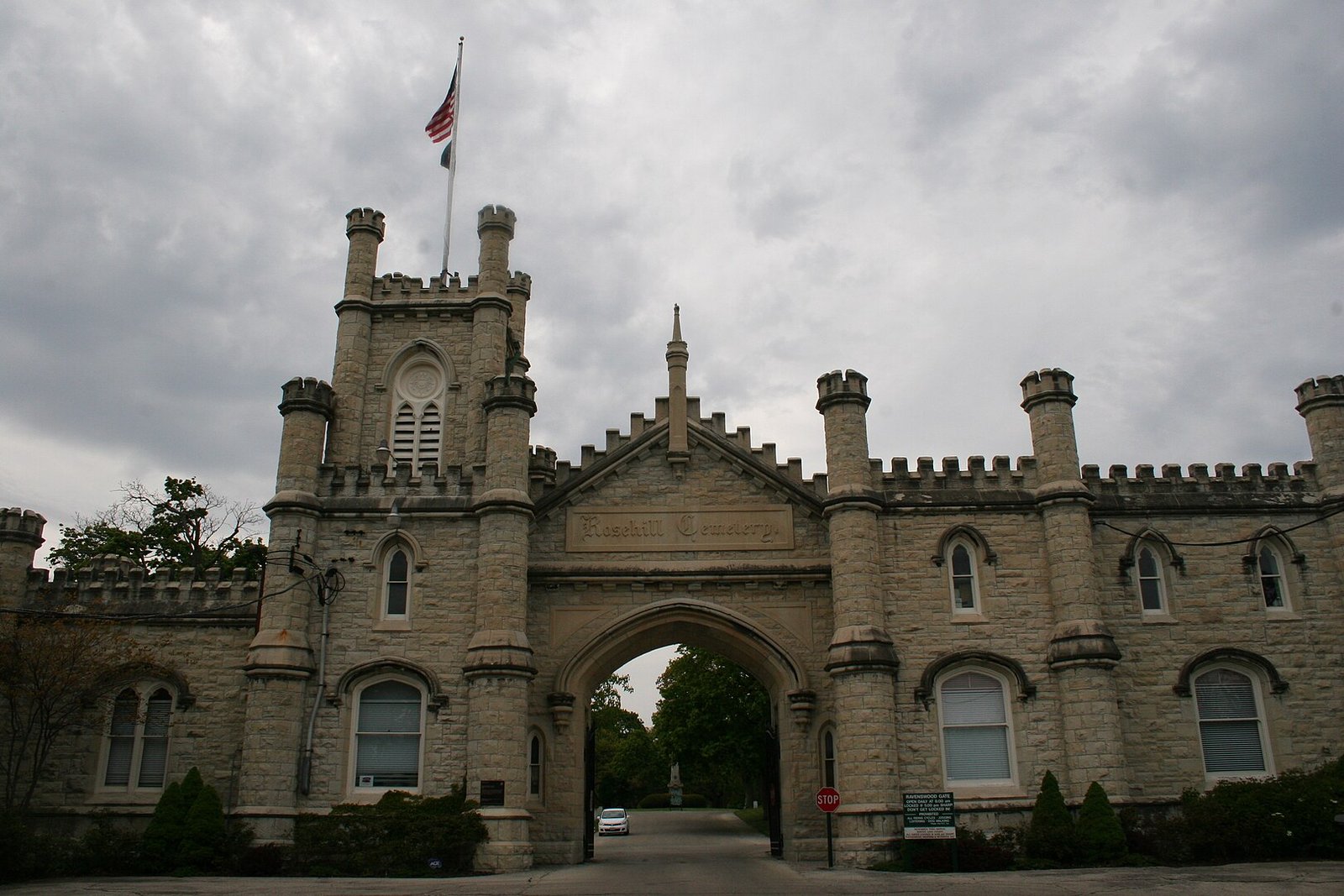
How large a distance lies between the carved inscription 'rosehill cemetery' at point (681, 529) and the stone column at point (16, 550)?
1146cm

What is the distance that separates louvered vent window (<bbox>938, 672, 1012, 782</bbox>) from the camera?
20422 millimetres

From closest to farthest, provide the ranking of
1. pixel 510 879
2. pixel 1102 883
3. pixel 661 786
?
1. pixel 1102 883
2. pixel 510 879
3. pixel 661 786

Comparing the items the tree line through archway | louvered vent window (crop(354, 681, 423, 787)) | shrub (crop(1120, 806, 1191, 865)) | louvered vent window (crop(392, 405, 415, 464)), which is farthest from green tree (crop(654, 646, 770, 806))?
shrub (crop(1120, 806, 1191, 865))

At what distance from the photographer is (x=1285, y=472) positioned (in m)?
22.5

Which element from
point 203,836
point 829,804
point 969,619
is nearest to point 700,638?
point 829,804

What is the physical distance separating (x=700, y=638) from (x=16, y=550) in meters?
14.7

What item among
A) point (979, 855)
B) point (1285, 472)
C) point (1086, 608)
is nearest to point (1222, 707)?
point (1086, 608)

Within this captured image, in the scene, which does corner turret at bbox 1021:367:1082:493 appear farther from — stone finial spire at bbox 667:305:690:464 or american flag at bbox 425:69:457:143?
american flag at bbox 425:69:457:143

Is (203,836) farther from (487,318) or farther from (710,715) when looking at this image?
(710,715)

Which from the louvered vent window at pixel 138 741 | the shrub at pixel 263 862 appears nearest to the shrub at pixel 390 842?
the shrub at pixel 263 862

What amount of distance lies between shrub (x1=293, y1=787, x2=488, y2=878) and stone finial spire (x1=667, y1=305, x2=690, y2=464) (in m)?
8.47

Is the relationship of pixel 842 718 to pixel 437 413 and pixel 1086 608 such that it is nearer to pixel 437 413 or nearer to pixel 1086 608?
pixel 1086 608

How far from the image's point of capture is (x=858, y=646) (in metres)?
20.3

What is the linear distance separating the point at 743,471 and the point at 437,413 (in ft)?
24.1
